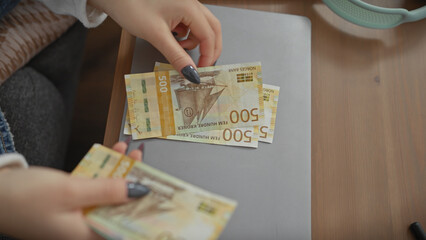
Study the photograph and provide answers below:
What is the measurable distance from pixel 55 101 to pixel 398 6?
1.02m

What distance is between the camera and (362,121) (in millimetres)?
756

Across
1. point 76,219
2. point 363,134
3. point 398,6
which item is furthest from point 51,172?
point 398,6

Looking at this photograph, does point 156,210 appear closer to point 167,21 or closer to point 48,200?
point 48,200

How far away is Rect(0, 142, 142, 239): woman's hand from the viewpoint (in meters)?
0.49

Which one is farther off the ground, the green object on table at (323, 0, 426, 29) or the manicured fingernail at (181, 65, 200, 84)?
the green object on table at (323, 0, 426, 29)

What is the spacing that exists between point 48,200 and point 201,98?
37 cm

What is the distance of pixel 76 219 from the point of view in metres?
0.51

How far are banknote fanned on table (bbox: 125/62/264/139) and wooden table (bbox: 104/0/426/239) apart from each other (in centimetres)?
6

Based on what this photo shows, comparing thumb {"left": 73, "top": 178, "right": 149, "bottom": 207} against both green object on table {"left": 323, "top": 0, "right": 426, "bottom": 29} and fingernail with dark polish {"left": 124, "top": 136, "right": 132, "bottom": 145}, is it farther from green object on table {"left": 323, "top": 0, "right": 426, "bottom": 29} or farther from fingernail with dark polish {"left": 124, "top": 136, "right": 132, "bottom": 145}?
green object on table {"left": 323, "top": 0, "right": 426, "bottom": 29}

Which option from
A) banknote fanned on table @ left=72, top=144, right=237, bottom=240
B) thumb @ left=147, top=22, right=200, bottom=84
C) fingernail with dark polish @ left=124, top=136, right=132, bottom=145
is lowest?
banknote fanned on table @ left=72, top=144, right=237, bottom=240

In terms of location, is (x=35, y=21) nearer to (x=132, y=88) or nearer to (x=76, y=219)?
(x=132, y=88)

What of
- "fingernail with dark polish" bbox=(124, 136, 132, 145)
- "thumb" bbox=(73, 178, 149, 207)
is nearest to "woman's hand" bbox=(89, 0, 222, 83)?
"fingernail with dark polish" bbox=(124, 136, 132, 145)

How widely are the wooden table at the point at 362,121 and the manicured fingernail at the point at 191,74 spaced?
0.15 meters

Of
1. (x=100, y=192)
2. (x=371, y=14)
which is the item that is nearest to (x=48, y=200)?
(x=100, y=192)
